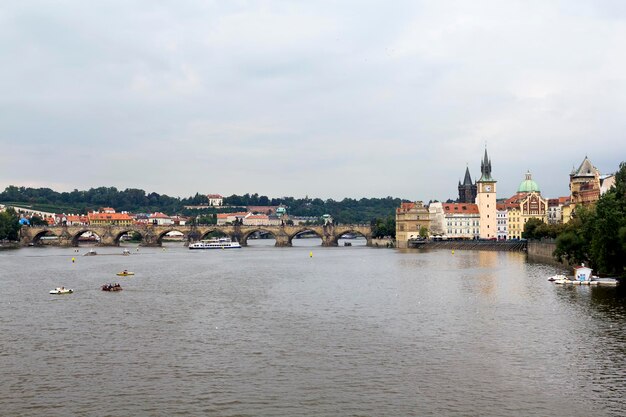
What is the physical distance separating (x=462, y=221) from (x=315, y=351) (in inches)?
6218

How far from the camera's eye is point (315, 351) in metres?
37.5

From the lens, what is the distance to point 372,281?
252 feet

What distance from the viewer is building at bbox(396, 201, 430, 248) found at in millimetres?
186500

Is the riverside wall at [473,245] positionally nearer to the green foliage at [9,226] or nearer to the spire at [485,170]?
the spire at [485,170]

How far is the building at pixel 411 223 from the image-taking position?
18650 cm

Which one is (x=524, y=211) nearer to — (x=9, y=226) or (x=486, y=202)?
(x=486, y=202)

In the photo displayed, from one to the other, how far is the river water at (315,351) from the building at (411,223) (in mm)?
117742

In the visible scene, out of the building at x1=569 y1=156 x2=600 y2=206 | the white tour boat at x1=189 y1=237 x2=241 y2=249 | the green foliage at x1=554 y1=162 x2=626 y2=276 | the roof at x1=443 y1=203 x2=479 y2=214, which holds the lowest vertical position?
the white tour boat at x1=189 y1=237 x2=241 y2=249

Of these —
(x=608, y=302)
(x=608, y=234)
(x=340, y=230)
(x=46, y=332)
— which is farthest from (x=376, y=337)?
(x=340, y=230)

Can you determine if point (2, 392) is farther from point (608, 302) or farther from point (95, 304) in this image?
point (608, 302)

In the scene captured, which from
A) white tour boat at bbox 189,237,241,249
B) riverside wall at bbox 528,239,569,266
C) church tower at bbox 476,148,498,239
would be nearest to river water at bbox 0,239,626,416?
riverside wall at bbox 528,239,569,266

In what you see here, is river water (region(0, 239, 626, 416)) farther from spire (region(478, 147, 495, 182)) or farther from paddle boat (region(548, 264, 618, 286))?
spire (region(478, 147, 495, 182))

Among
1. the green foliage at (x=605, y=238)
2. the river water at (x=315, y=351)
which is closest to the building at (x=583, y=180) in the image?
the green foliage at (x=605, y=238)

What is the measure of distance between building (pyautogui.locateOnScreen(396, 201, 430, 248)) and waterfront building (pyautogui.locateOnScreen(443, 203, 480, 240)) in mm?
6356
